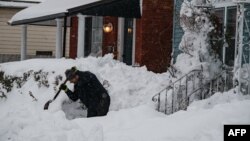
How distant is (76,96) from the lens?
1126 centimetres

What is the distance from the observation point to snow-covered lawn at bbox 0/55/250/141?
790 centimetres

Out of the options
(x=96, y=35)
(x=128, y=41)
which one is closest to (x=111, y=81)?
(x=128, y=41)

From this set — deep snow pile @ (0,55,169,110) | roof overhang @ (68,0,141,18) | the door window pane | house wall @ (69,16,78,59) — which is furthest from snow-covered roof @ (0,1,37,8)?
deep snow pile @ (0,55,169,110)

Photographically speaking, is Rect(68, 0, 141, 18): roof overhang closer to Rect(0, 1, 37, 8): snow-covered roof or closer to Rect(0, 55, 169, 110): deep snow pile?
Rect(0, 55, 169, 110): deep snow pile

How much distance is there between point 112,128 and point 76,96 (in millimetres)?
2333

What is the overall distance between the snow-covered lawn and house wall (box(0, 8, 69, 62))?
1398cm

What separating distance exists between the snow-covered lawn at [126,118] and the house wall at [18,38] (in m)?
14.0

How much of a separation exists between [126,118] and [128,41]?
825 centimetres

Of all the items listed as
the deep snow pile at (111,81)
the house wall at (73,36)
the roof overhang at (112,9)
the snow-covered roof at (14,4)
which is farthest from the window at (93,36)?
the snow-covered roof at (14,4)

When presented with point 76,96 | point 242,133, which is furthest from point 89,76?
point 242,133

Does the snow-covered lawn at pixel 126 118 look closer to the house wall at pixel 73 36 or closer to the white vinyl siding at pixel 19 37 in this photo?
the house wall at pixel 73 36

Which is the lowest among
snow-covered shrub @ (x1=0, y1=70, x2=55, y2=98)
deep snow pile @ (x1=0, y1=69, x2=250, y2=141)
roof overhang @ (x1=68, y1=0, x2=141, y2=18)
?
deep snow pile @ (x1=0, y1=69, x2=250, y2=141)

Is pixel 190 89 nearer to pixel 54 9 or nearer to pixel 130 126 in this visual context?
pixel 130 126

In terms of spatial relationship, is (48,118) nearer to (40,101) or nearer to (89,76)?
(89,76)
